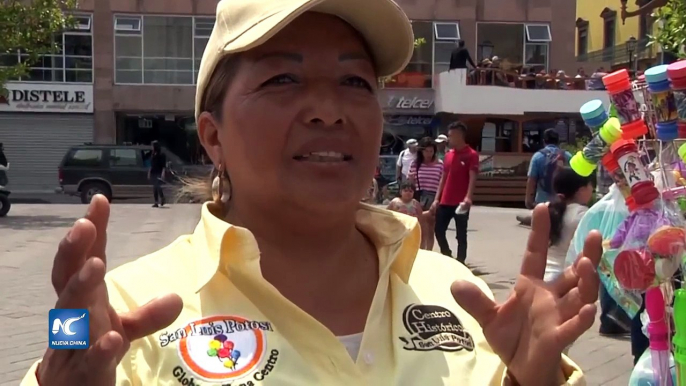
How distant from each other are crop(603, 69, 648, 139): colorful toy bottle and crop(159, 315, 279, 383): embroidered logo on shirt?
120 centimetres

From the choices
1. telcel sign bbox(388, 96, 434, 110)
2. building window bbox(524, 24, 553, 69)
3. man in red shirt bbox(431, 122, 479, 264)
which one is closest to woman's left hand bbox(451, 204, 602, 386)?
man in red shirt bbox(431, 122, 479, 264)

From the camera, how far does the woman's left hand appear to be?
1565mm

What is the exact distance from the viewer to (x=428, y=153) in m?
9.50

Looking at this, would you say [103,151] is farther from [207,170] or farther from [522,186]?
[207,170]

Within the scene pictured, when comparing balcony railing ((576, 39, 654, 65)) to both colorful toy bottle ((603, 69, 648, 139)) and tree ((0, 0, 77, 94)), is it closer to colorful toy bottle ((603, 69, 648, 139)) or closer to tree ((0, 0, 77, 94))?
tree ((0, 0, 77, 94))

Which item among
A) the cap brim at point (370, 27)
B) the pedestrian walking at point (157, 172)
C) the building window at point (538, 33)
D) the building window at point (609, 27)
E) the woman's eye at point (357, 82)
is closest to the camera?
the cap brim at point (370, 27)

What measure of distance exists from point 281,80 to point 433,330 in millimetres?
661

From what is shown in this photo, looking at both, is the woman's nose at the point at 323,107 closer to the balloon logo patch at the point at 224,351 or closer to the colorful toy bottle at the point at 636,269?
the balloon logo patch at the point at 224,351

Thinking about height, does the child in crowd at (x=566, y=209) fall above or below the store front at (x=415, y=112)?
below

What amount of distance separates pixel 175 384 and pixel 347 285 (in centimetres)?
50

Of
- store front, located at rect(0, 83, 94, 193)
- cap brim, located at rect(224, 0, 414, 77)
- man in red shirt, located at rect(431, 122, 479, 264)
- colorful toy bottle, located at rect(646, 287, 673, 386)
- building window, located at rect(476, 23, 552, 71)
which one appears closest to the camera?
cap brim, located at rect(224, 0, 414, 77)

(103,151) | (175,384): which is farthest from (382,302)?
(103,151)

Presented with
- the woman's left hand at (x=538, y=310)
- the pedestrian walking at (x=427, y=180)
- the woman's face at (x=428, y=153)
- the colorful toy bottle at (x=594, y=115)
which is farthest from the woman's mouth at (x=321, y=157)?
the woman's face at (x=428, y=153)

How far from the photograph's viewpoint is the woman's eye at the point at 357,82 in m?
1.82
